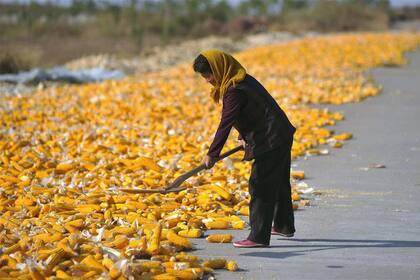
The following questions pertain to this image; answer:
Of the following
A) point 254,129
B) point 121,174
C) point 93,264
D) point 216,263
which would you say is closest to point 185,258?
point 216,263

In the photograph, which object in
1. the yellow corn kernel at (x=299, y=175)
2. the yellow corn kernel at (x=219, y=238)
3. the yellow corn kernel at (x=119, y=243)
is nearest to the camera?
the yellow corn kernel at (x=119, y=243)

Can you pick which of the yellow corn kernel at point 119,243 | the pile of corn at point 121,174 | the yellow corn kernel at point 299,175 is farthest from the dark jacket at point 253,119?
the yellow corn kernel at point 299,175

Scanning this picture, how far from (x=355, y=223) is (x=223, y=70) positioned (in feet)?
5.87

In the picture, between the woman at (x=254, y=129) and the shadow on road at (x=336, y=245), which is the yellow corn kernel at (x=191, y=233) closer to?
the woman at (x=254, y=129)

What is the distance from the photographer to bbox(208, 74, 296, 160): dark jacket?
5879 mm

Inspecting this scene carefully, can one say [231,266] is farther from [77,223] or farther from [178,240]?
[77,223]

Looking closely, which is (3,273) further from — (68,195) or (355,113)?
(355,113)

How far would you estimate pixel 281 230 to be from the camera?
20.4ft

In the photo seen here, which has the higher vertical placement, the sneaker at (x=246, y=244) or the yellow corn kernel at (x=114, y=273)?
the sneaker at (x=246, y=244)

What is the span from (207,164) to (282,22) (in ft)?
161

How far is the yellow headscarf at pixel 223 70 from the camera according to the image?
584 cm

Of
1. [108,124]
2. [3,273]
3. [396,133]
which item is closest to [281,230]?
[3,273]

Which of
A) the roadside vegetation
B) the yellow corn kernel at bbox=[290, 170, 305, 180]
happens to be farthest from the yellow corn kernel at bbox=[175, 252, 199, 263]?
the roadside vegetation

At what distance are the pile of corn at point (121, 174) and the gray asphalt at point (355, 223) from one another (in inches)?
12.6
